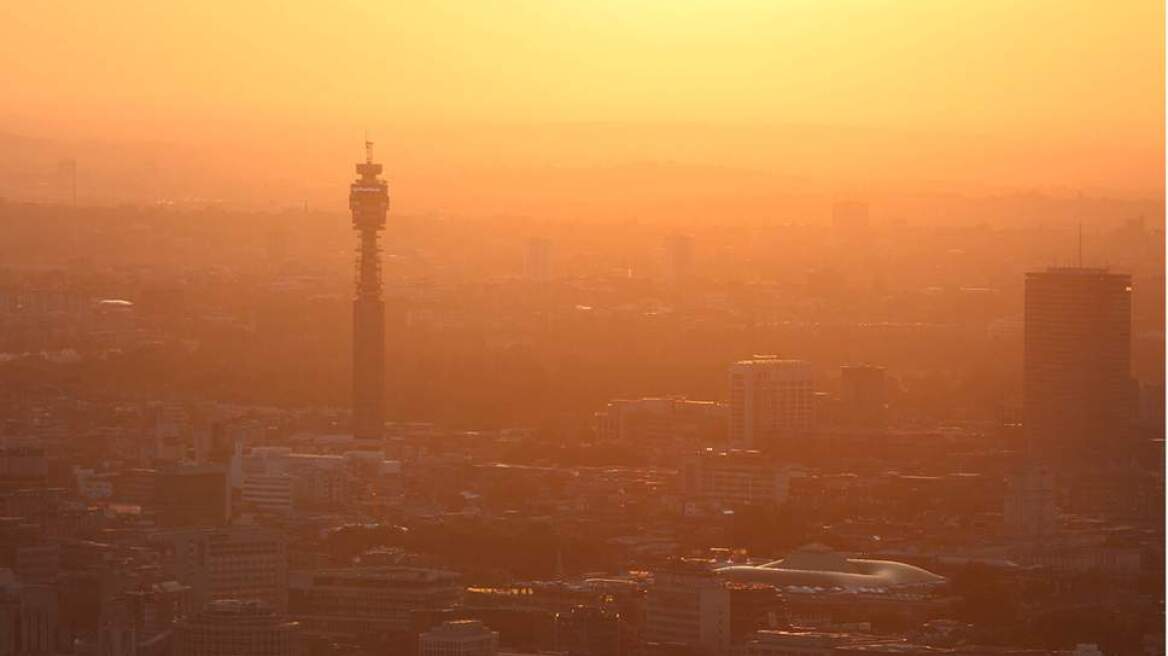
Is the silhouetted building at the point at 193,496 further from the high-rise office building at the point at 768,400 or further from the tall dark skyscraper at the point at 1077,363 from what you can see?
the tall dark skyscraper at the point at 1077,363

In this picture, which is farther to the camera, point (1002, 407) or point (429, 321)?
point (429, 321)

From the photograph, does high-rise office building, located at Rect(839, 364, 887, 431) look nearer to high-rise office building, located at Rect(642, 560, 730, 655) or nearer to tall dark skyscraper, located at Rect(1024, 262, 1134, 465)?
tall dark skyscraper, located at Rect(1024, 262, 1134, 465)

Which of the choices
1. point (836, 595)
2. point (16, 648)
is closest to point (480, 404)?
point (836, 595)

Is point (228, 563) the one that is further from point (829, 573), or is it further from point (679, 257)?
point (679, 257)

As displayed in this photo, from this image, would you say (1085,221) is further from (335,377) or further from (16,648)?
(16,648)

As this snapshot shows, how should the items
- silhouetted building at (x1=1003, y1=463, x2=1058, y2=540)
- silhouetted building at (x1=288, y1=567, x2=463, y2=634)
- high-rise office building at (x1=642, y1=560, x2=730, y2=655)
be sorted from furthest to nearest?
silhouetted building at (x1=1003, y1=463, x2=1058, y2=540) < silhouetted building at (x1=288, y1=567, x2=463, y2=634) < high-rise office building at (x1=642, y1=560, x2=730, y2=655)

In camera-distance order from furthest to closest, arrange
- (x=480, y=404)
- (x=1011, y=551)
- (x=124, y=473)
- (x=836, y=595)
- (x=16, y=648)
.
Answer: (x=480, y=404)
(x=124, y=473)
(x=1011, y=551)
(x=836, y=595)
(x=16, y=648)

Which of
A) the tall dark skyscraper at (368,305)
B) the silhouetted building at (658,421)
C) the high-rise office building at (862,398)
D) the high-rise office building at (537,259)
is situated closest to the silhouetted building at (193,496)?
the tall dark skyscraper at (368,305)

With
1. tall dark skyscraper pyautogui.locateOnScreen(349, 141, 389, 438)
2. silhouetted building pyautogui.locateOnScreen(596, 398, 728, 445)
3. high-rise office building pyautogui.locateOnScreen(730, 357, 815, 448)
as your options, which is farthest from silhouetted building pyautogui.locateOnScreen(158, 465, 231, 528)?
high-rise office building pyautogui.locateOnScreen(730, 357, 815, 448)
